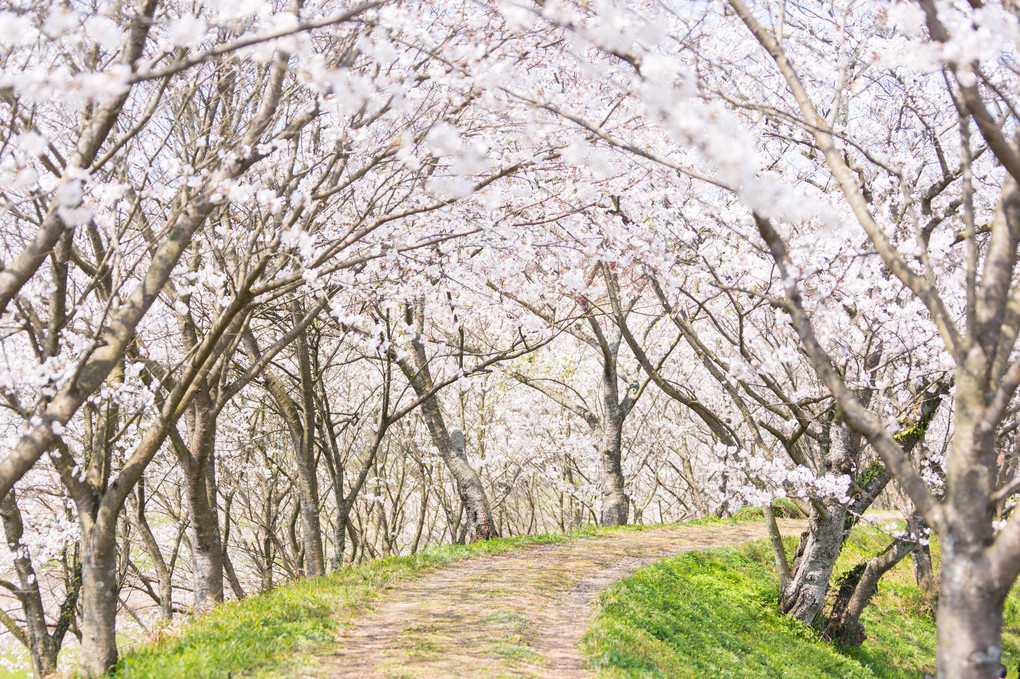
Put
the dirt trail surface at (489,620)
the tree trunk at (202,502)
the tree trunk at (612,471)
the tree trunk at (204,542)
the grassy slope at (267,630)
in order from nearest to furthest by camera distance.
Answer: the grassy slope at (267,630) → the dirt trail surface at (489,620) → the tree trunk at (202,502) → the tree trunk at (204,542) → the tree trunk at (612,471)

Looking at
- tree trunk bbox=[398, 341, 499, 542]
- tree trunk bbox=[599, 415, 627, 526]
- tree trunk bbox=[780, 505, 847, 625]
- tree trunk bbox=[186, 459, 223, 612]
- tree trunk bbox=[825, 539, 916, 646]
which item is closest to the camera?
tree trunk bbox=[186, 459, 223, 612]

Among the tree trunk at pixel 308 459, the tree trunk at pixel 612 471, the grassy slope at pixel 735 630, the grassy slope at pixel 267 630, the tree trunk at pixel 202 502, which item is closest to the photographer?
the grassy slope at pixel 267 630

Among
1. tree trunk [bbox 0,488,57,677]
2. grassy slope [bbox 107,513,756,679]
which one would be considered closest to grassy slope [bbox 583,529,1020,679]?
grassy slope [bbox 107,513,756,679]

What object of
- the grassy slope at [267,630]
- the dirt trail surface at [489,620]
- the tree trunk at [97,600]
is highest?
the tree trunk at [97,600]

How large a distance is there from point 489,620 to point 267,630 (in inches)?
91.5

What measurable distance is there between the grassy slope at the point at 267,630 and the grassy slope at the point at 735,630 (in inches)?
107

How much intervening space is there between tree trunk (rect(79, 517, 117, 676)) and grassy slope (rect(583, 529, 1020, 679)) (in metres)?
4.35

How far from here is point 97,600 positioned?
6.53 metres

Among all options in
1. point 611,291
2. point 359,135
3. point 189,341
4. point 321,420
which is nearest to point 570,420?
point 321,420

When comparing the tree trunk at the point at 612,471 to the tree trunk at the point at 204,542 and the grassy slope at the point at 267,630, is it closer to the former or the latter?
the grassy slope at the point at 267,630

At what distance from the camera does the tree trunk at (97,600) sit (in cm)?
646

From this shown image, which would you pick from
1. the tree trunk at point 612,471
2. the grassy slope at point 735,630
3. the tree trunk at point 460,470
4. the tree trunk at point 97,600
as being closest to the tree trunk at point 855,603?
the grassy slope at point 735,630

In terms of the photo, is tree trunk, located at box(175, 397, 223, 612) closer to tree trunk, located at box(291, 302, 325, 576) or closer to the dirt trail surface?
tree trunk, located at box(291, 302, 325, 576)

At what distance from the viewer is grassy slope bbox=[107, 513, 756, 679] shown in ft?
20.2
